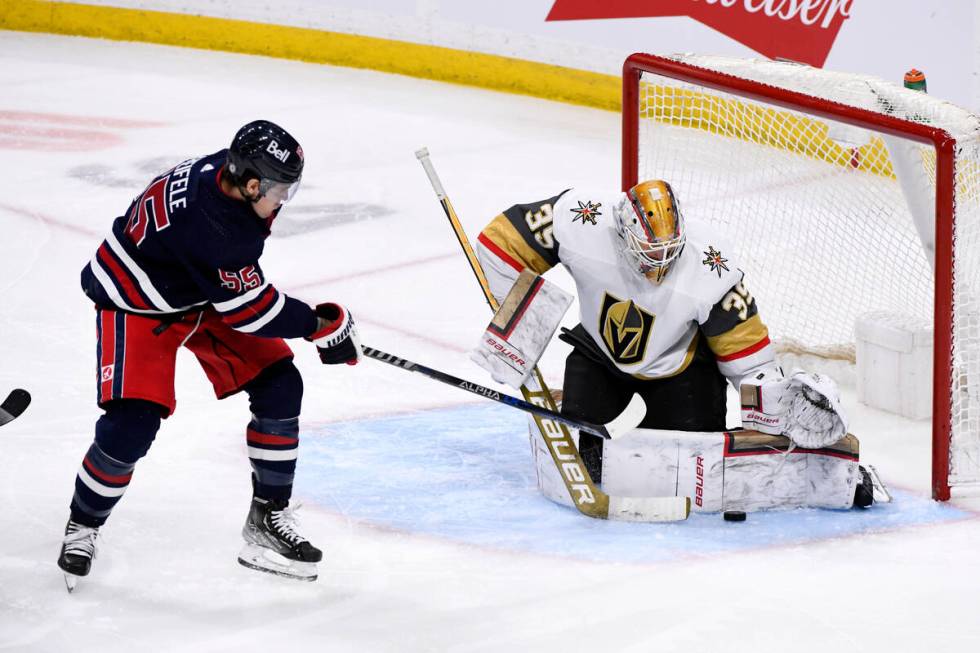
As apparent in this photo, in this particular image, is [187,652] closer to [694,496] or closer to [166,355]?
[166,355]

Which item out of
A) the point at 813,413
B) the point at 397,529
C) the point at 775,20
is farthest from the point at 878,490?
the point at 775,20

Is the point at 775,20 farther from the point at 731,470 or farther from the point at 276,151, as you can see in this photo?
the point at 276,151

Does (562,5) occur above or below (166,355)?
above

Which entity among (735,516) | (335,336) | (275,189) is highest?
(275,189)

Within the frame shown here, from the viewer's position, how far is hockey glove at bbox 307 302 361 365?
2730 mm

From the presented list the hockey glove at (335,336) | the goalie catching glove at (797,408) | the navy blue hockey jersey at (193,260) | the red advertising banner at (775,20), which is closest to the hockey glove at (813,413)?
the goalie catching glove at (797,408)

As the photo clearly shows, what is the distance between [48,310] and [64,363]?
444mm

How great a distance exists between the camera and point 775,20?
555 centimetres

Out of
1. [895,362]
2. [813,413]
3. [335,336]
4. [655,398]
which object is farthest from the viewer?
[895,362]

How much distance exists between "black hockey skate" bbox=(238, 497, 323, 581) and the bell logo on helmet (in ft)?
2.36

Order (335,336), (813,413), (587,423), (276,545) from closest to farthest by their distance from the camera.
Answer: (335,336) → (276,545) → (813,413) → (587,423)

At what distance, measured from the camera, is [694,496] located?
311cm

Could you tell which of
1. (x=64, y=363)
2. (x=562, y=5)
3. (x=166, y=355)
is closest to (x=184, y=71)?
(x=562, y=5)

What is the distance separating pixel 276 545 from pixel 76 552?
37 cm
